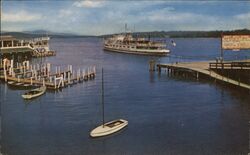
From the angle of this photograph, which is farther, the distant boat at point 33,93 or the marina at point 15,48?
the marina at point 15,48

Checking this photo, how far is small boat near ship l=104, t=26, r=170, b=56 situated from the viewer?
479 feet

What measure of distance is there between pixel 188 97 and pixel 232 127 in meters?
17.6

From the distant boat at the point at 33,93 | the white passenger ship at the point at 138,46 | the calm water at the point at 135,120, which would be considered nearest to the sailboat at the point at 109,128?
the calm water at the point at 135,120

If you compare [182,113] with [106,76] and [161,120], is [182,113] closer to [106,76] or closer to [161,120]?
[161,120]

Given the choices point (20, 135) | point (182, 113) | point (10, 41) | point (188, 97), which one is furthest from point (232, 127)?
point (10, 41)

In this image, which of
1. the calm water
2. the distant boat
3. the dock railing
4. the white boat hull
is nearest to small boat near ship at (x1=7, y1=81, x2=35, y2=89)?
the calm water

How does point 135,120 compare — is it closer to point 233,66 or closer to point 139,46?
point 233,66

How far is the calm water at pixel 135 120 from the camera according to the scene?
35.8m

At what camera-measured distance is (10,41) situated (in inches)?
4774

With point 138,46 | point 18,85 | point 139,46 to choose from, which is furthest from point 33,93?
point 138,46

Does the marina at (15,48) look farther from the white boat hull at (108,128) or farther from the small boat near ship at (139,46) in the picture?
the white boat hull at (108,128)

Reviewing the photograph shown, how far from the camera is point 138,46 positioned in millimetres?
153500

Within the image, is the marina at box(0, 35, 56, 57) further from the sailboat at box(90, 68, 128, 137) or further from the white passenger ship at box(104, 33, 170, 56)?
the sailboat at box(90, 68, 128, 137)

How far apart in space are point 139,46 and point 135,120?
109 metres
